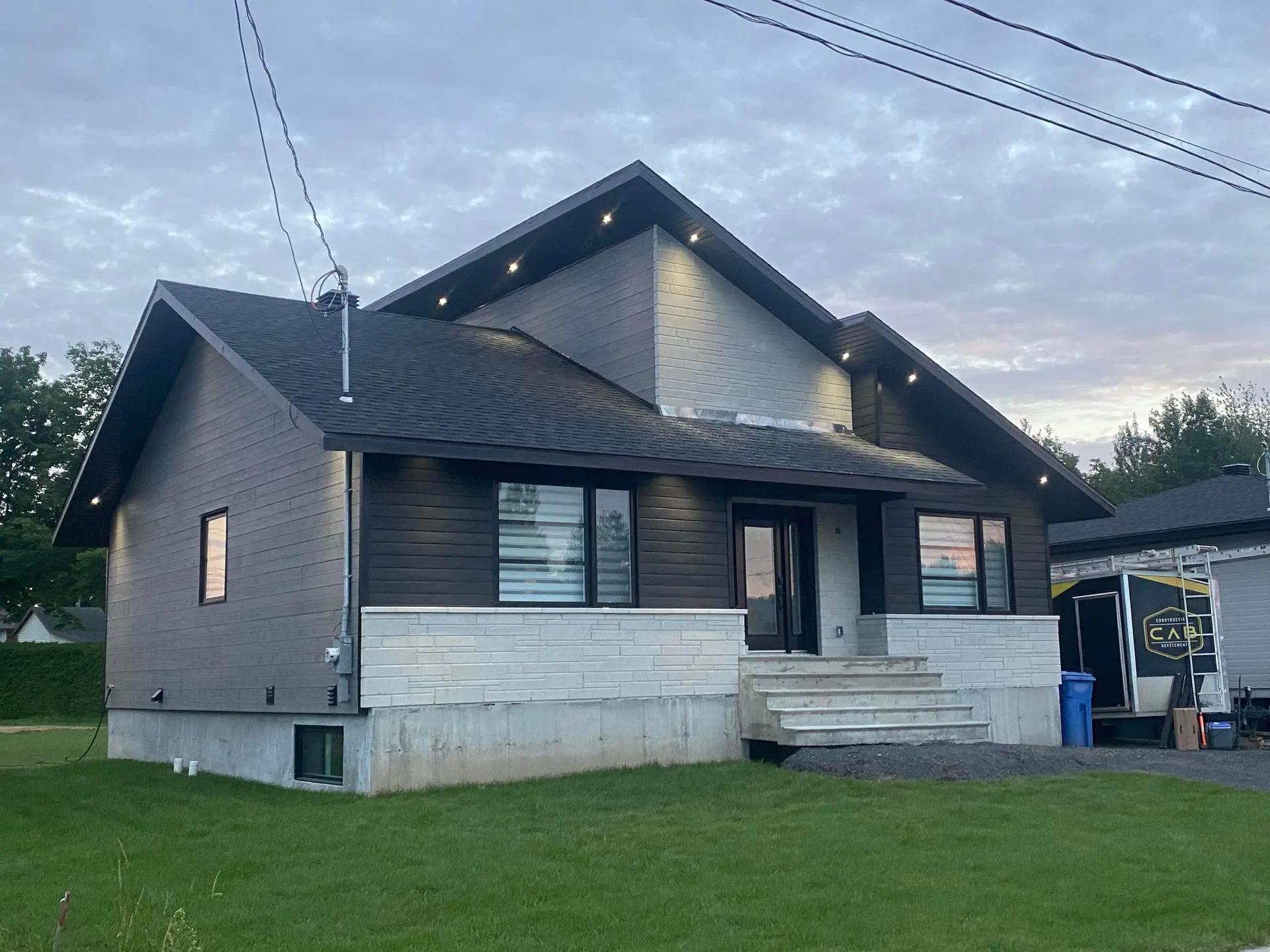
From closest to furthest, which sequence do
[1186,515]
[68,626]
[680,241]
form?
1. [680,241]
2. [1186,515]
3. [68,626]

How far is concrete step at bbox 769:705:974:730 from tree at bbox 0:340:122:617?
102 ft

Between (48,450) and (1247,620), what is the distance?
35.0 meters

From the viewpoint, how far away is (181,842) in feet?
31.8

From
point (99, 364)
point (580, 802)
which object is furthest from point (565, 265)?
point (99, 364)

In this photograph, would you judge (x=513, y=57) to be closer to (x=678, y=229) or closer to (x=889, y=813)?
(x=678, y=229)

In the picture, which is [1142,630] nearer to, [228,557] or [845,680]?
[845,680]

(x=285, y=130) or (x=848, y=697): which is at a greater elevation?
(x=285, y=130)

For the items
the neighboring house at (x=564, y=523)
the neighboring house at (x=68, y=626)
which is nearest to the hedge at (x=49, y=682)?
the neighboring house at (x=68, y=626)

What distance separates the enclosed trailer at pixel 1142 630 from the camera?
17969mm

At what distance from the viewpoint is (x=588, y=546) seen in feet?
45.6

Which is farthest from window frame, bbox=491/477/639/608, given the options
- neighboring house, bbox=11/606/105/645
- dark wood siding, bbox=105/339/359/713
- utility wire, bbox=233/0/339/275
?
neighboring house, bbox=11/606/105/645

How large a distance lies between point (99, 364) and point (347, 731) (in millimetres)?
35609

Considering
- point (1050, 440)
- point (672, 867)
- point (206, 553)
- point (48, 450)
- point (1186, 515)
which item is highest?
point (1050, 440)

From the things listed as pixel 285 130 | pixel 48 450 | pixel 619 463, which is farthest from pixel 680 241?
pixel 48 450
